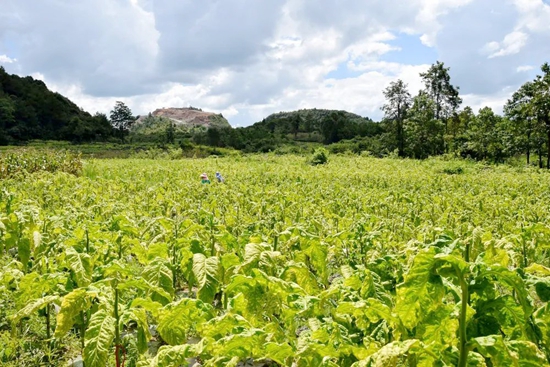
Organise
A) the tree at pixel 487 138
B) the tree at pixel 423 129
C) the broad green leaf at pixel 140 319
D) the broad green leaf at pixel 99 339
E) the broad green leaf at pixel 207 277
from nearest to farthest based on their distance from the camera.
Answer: the broad green leaf at pixel 99 339 < the broad green leaf at pixel 140 319 < the broad green leaf at pixel 207 277 < the tree at pixel 487 138 < the tree at pixel 423 129

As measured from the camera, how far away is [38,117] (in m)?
56.1

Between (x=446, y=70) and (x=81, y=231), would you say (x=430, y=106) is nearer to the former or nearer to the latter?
(x=446, y=70)

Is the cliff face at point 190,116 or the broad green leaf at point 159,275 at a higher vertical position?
the cliff face at point 190,116

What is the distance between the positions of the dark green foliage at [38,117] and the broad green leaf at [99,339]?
5372 centimetres

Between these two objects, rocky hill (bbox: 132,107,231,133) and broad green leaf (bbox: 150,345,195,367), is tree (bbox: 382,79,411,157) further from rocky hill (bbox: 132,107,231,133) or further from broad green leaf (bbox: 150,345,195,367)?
rocky hill (bbox: 132,107,231,133)

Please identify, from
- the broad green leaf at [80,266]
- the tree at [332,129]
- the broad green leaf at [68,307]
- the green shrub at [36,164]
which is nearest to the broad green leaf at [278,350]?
the broad green leaf at [68,307]

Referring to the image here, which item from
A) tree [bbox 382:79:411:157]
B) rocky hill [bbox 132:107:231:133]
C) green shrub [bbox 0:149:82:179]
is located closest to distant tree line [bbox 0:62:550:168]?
tree [bbox 382:79:411:157]

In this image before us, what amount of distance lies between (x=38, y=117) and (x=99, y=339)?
6403 centimetres

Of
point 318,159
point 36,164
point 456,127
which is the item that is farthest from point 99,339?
point 456,127

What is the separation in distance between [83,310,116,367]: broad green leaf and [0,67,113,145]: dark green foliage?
5372 cm

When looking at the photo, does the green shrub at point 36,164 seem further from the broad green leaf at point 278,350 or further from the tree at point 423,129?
the tree at point 423,129

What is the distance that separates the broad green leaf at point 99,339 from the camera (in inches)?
69.9

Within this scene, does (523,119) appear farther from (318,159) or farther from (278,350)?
(278,350)

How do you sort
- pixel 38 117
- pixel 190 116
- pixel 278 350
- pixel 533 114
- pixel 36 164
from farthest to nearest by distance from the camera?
1. pixel 190 116
2. pixel 38 117
3. pixel 533 114
4. pixel 36 164
5. pixel 278 350
